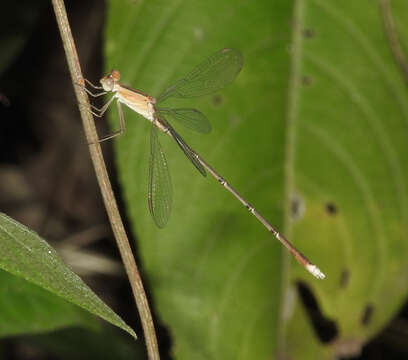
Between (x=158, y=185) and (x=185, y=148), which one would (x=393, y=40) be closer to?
(x=185, y=148)

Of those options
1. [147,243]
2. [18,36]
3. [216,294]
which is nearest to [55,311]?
[147,243]

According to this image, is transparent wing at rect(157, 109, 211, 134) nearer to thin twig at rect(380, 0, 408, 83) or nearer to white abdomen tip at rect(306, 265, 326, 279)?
white abdomen tip at rect(306, 265, 326, 279)

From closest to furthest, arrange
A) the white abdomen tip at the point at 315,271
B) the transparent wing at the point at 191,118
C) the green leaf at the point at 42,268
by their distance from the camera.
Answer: the green leaf at the point at 42,268, the white abdomen tip at the point at 315,271, the transparent wing at the point at 191,118

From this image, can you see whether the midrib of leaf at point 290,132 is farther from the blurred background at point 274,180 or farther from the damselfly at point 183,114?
the damselfly at point 183,114

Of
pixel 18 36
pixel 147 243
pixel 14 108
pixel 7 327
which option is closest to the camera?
pixel 7 327

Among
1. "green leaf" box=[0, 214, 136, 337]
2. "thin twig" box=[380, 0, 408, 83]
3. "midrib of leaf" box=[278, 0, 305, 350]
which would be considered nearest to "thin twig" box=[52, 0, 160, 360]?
"green leaf" box=[0, 214, 136, 337]

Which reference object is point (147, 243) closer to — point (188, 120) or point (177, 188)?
point (177, 188)

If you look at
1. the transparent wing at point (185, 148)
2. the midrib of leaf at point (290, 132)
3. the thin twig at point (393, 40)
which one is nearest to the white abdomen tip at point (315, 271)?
the midrib of leaf at point (290, 132)
